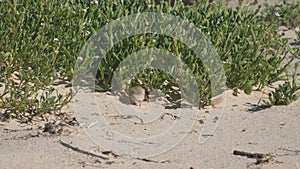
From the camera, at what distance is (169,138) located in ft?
15.1

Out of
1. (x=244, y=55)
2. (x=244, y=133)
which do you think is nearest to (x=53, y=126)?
(x=244, y=133)

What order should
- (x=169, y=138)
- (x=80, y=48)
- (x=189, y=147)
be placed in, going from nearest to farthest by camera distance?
(x=189, y=147), (x=169, y=138), (x=80, y=48)

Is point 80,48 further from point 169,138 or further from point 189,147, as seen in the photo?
point 189,147

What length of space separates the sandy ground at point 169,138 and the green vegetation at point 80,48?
0.59 ft

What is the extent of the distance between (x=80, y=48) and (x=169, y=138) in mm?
1151

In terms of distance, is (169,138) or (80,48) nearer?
(169,138)

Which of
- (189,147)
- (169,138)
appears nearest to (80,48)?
(169,138)

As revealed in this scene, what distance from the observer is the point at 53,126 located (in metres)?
4.49

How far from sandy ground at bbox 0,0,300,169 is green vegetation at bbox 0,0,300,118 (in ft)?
0.59

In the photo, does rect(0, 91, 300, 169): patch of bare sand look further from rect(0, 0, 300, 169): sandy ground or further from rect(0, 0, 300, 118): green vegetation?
rect(0, 0, 300, 118): green vegetation

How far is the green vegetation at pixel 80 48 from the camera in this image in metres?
4.93

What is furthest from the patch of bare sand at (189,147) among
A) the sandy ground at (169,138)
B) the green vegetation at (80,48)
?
the green vegetation at (80,48)

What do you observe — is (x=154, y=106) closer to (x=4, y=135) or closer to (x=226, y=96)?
(x=226, y=96)

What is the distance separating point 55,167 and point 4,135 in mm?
599
